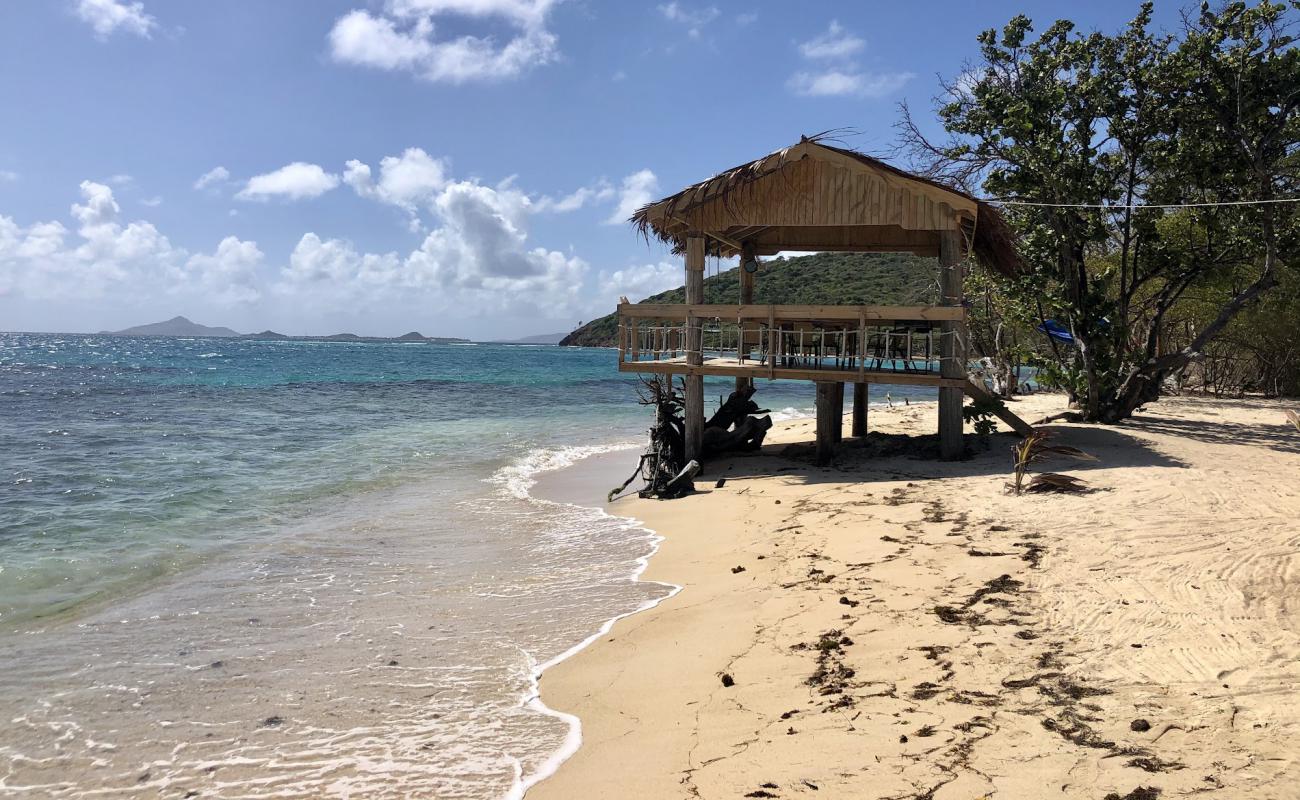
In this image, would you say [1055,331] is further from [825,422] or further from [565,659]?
[565,659]

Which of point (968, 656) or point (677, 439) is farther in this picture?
point (677, 439)

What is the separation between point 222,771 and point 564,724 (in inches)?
78.7

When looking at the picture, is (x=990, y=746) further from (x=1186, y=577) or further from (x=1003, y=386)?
(x=1003, y=386)

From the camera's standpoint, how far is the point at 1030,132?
48.1 feet

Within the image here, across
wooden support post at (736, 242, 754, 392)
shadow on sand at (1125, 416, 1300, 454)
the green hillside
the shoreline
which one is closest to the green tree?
shadow on sand at (1125, 416, 1300, 454)

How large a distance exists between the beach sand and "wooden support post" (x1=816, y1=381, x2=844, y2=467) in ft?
13.1

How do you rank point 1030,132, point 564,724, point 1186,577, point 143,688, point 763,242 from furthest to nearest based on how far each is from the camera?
1. point 763,242
2. point 1030,132
3. point 1186,577
4. point 143,688
5. point 564,724

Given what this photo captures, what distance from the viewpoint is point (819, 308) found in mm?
12484

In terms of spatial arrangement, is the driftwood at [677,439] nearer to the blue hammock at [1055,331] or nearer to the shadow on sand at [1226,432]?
the shadow on sand at [1226,432]

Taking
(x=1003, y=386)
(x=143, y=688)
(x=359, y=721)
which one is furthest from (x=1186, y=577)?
(x=1003, y=386)

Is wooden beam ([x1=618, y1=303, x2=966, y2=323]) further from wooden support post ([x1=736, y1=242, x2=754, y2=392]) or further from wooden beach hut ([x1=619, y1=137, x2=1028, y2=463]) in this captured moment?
wooden support post ([x1=736, y1=242, x2=754, y2=392])

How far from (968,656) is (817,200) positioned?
9.49m

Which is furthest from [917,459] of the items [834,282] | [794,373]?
[834,282]

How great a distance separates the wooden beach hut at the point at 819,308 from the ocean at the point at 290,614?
3074mm
